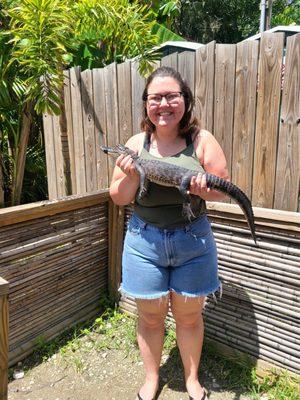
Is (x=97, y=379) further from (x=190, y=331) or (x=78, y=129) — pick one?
Result: (x=78, y=129)

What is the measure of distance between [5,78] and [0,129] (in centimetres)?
89

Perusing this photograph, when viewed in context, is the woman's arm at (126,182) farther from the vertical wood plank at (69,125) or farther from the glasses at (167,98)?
the vertical wood plank at (69,125)

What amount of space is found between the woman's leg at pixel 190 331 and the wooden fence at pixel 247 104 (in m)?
0.93

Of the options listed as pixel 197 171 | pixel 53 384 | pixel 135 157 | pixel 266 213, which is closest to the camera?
pixel 197 171

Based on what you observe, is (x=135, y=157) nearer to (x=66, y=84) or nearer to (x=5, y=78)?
(x=66, y=84)

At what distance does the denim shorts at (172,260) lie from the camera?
2252 mm

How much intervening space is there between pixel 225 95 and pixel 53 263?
1.99m

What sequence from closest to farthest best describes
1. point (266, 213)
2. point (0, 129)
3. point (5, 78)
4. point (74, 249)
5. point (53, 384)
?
point (266, 213) < point (53, 384) < point (74, 249) < point (5, 78) < point (0, 129)

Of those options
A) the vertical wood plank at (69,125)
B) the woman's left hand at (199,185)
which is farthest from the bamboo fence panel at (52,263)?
the woman's left hand at (199,185)

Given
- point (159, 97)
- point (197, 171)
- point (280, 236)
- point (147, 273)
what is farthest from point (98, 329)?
point (159, 97)

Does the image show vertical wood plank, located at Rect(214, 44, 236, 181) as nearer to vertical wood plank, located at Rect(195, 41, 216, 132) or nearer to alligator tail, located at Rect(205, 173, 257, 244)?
vertical wood plank, located at Rect(195, 41, 216, 132)

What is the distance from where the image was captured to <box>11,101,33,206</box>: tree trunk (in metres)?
3.79

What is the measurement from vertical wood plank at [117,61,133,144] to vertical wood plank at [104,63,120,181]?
1.8 inches

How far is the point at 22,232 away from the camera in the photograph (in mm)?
2896
